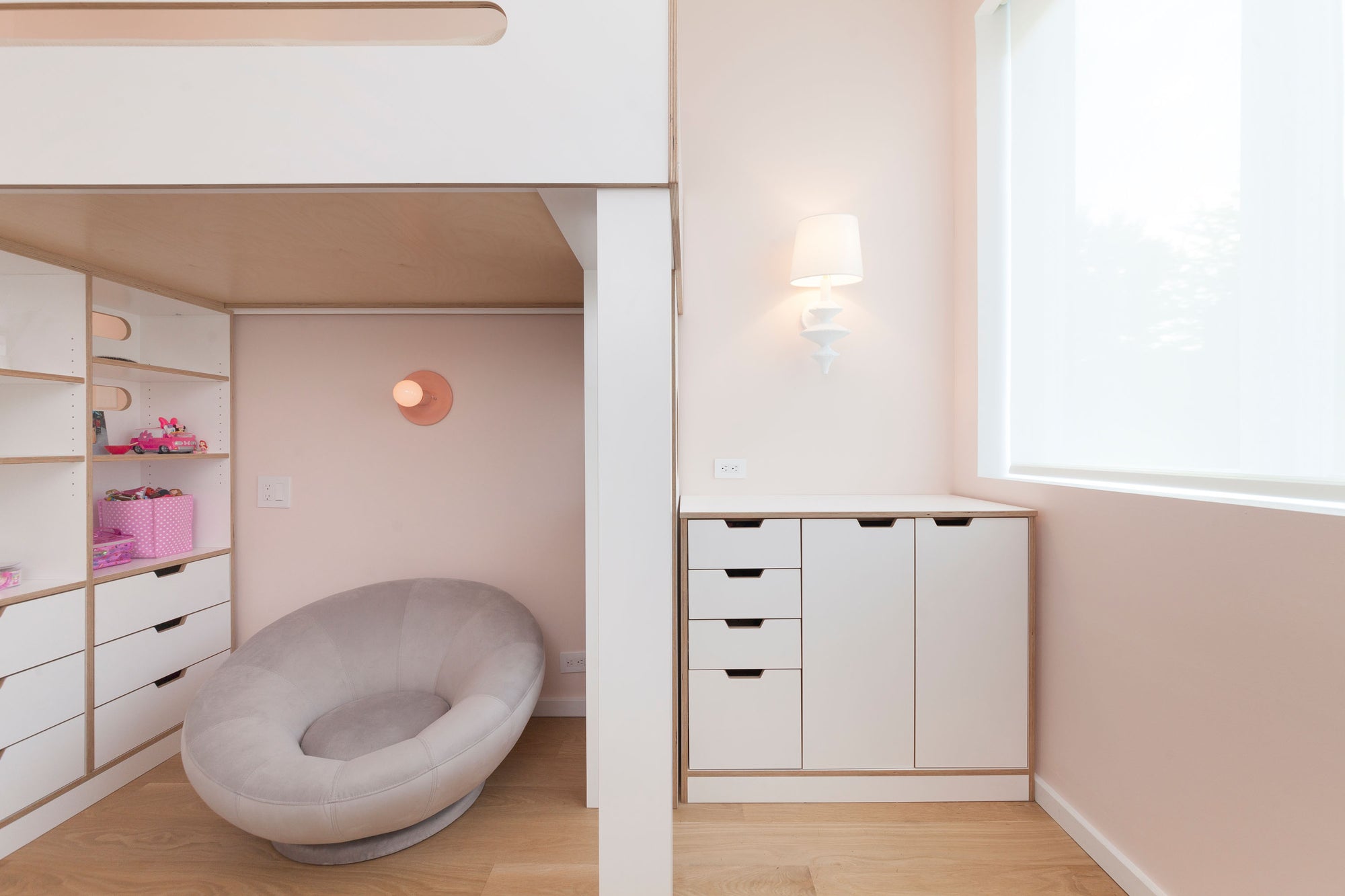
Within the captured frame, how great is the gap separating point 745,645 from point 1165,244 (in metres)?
1.44

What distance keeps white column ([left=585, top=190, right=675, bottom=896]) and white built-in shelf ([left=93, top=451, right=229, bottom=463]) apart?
6.09 feet

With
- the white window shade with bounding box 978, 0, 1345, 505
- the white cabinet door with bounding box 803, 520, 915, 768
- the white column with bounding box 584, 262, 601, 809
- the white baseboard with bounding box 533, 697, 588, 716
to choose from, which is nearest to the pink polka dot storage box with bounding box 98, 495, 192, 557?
the white baseboard with bounding box 533, 697, 588, 716

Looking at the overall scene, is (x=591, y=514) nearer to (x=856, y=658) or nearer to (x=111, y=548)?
(x=856, y=658)

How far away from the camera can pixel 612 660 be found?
1.04 m

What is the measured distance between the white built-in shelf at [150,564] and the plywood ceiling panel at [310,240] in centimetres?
90

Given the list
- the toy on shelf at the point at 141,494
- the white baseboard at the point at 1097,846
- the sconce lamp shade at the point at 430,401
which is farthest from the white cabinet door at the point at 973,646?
the toy on shelf at the point at 141,494

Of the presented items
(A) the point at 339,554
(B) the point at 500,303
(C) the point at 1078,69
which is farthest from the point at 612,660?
(C) the point at 1078,69

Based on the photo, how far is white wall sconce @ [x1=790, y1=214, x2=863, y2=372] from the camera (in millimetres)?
2133

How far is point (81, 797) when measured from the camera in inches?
69.2

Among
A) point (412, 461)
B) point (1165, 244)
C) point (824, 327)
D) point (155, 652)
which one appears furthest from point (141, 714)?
point (1165, 244)

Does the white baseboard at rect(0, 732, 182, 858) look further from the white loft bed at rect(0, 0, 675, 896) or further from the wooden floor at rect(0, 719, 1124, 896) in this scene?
the white loft bed at rect(0, 0, 675, 896)

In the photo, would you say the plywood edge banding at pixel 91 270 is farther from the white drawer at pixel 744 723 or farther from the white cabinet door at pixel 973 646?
the white cabinet door at pixel 973 646

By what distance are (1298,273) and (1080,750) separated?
3.95 feet

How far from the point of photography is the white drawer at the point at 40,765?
1.58 meters
